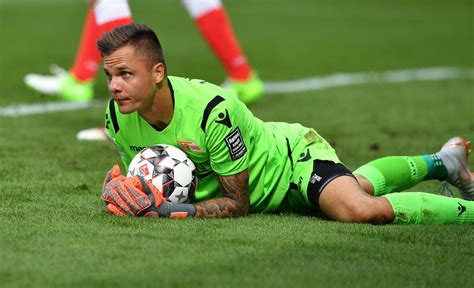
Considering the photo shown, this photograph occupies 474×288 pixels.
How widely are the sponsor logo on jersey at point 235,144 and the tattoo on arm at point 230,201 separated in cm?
11

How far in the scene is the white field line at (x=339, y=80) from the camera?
32.0 feet

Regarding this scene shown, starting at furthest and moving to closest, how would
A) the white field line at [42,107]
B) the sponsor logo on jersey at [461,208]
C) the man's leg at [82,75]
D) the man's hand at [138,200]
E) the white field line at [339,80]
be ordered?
the white field line at [339,80] < the white field line at [42,107] < the man's leg at [82,75] < the sponsor logo on jersey at [461,208] < the man's hand at [138,200]

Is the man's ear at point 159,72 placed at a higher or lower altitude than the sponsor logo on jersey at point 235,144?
higher

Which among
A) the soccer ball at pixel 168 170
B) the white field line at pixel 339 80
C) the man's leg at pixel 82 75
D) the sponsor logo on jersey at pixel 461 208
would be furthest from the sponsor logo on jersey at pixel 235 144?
the white field line at pixel 339 80

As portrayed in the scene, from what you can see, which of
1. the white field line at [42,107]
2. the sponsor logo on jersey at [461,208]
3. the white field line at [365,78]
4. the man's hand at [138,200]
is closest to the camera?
the man's hand at [138,200]

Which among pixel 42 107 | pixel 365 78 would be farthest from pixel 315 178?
pixel 365 78

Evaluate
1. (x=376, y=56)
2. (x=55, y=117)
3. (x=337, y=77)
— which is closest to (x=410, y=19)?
(x=376, y=56)

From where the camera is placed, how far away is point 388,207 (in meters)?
5.50

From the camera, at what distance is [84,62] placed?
30.4 ft

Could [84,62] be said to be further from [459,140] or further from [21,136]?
[459,140]

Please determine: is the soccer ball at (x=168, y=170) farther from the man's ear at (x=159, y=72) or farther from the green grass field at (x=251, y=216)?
the man's ear at (x=159, y=72)

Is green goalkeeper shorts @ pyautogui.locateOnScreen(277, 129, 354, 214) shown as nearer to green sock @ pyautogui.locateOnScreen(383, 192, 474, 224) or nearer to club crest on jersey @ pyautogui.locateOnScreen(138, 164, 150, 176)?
green sock @ pyautogui.locateOnScreen(383, 192, 474, 224)

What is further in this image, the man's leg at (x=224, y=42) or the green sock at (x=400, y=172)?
the man's leg at (x=224, y=42)

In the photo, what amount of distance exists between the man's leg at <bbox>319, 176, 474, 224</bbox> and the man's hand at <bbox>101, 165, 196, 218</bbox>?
74cm
